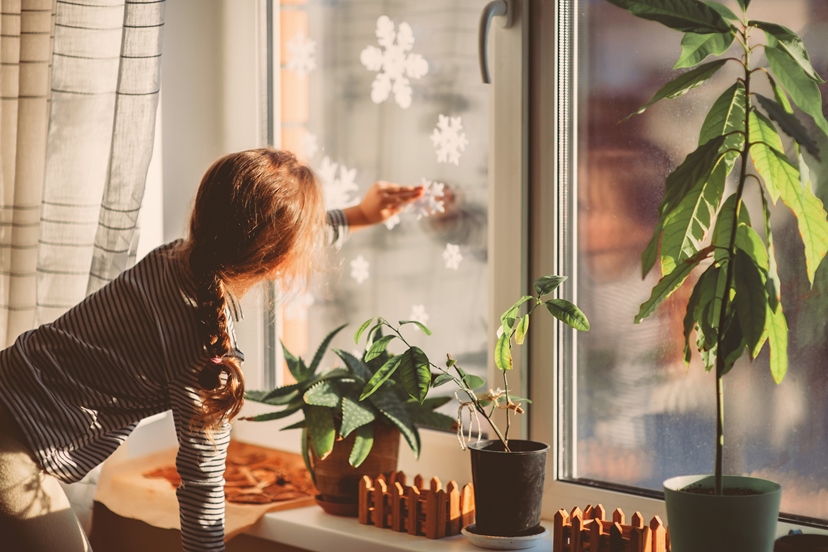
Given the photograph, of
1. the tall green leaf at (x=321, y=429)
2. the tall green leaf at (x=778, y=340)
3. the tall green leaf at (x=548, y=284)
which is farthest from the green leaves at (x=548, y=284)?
the tall green leaf at (x=321, y=429)

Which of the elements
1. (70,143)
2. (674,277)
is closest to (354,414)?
(674,277)

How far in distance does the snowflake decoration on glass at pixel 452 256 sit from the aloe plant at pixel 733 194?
591mm

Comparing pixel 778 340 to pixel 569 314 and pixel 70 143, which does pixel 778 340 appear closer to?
pixel 569 314

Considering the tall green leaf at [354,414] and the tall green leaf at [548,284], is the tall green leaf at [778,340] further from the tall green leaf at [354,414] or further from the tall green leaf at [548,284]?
the tall green leaf at [354,414]

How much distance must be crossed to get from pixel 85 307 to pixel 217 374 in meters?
0.24

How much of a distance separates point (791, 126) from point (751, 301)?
184 millimetres

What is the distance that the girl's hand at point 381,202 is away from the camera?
164cm

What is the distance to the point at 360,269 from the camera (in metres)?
1.80

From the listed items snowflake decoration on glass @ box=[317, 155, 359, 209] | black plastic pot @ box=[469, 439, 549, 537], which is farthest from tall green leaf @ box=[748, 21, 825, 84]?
snowflake decoration on glass @ box=[317, 155, 359, 209]

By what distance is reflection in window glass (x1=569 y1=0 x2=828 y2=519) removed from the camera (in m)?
1.25

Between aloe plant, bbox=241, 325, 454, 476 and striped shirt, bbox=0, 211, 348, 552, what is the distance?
195mm

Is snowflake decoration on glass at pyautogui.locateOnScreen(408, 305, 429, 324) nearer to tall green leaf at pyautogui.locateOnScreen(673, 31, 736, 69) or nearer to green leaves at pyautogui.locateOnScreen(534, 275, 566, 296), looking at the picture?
green leaves at pyautogui.locateOnScreen(534, 275, 566, 296)

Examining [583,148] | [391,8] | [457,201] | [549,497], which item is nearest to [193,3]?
[391,8]

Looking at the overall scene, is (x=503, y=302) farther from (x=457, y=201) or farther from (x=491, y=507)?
(x=491, y=507)
